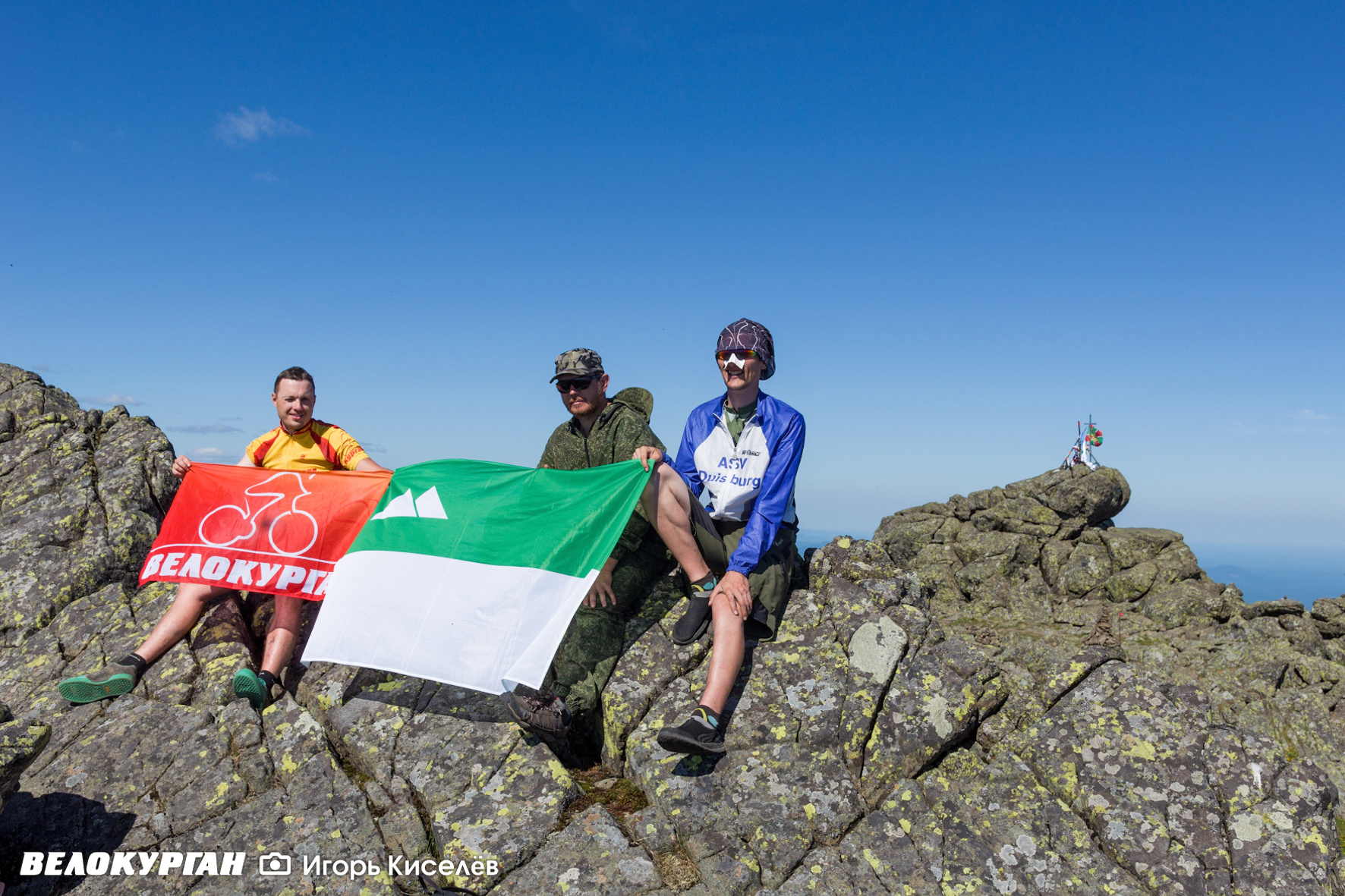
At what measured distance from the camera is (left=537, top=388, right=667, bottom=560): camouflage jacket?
303 inches

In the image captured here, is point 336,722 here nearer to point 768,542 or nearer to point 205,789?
point 205,789

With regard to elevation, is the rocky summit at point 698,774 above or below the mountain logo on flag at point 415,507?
below

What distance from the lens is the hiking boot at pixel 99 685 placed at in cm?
732

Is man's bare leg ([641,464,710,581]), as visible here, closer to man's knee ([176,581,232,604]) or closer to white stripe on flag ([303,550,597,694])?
white stripe on flag ([303,550,597,694])

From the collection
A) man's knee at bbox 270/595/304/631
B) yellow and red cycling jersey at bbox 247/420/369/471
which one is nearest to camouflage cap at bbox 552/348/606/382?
yellow and red cycling jersey at bbox 247/420/369/471

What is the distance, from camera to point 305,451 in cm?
905

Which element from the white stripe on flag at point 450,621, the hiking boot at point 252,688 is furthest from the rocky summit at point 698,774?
the white stripe on flag at point 450,621

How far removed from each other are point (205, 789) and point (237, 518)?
11.1ft

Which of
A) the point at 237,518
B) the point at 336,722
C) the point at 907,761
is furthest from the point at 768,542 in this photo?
the point at 237,518

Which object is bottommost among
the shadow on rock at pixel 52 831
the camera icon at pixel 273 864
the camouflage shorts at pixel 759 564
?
the shadow on rock at pixel 52 831

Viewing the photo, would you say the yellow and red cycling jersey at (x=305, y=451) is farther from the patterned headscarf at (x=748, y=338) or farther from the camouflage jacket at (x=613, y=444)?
the patterned headscarf at (x=748, y=338)

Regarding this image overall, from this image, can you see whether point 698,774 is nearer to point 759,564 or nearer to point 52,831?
point 759,564

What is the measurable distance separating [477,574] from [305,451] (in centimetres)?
351

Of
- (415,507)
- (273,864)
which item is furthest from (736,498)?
(273,864)
